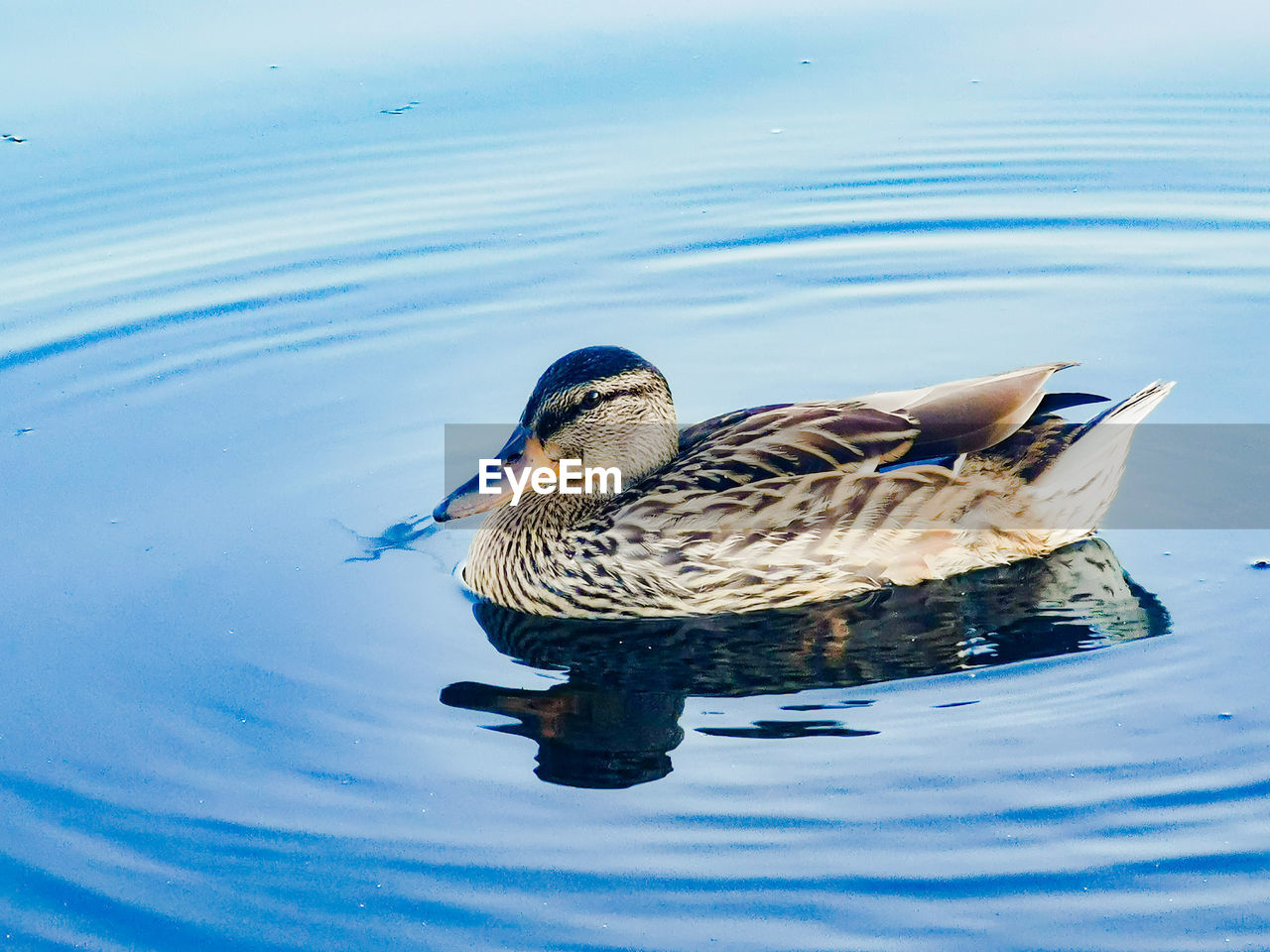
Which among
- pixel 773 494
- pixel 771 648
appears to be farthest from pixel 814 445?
pixel 771 648

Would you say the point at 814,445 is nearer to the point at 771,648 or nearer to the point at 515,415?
the point at 771,648

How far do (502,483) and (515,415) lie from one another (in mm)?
1517

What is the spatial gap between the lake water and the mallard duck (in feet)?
0.61

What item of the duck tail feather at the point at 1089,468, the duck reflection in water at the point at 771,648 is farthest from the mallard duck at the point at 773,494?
the duck reflection in water at the point at 771,648

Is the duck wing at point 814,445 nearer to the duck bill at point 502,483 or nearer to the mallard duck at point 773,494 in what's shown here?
the mallard duck at point 773,494

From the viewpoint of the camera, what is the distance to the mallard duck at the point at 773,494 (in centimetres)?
634

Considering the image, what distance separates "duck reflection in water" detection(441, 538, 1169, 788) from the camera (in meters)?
5.38

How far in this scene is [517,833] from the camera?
4855 mm

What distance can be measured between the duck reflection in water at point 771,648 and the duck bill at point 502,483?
413 mm

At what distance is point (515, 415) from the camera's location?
26.4ft

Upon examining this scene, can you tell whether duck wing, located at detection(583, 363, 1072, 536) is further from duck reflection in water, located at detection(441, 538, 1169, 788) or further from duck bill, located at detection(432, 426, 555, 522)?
duck reflection in water, located at detection(441, 538, 1169, 788)

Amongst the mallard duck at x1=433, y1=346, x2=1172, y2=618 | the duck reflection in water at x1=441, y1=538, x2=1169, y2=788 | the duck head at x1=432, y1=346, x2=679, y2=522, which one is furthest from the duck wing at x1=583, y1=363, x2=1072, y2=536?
the duck reflection in water at x1=441, y1=538, x2=1169, y2=788

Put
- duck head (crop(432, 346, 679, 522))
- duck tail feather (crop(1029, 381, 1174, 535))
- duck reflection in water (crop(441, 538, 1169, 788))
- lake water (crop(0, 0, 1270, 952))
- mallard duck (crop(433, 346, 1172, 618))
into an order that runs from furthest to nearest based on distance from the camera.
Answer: duck tail feather (crop(1029, 381, 1174, 535)) → duck head (crop(432, 346, 679, 522)) → mallard duck (crop(433, 346, 1172, 618)) → duck reflection in water (crop(441, 538, 1169, 788)) → lake water (crop(0, 0, 1270, 952))

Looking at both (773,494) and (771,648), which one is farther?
(773,494)
